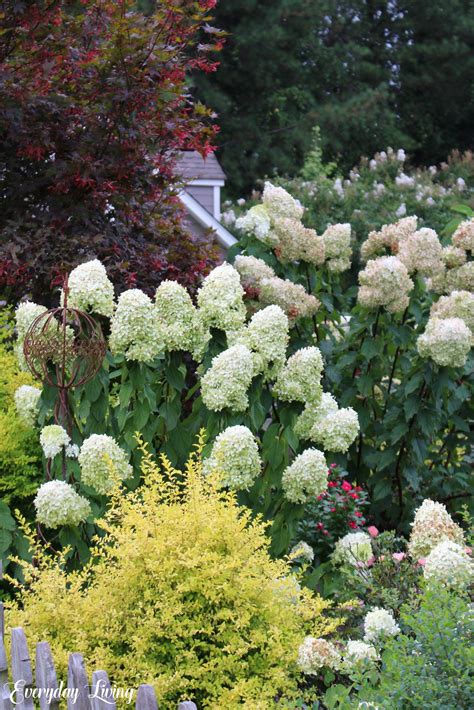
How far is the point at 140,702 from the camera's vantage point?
2.67 metres

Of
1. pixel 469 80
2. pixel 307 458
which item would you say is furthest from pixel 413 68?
pixel 307 458

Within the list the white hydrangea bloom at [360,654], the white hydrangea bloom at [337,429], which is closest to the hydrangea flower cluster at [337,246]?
the white hydrangea bloom at [337,429]

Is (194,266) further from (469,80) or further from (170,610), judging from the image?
(469,80)

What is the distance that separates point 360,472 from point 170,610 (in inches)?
109

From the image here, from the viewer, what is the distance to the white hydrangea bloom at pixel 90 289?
4.51 meters

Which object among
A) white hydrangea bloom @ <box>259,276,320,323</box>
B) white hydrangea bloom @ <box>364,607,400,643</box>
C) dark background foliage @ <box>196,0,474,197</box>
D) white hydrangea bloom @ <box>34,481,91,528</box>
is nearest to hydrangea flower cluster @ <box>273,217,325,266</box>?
white hydrangea bloom @ <box>259,276,320,323</box>

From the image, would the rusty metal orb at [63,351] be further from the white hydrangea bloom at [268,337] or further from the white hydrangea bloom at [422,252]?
the white hydrangea bloom at [422,252]

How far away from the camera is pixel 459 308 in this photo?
5.45 metres

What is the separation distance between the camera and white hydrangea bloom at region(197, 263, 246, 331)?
4.61 metres

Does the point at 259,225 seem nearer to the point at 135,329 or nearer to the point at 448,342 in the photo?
the point at 448,342

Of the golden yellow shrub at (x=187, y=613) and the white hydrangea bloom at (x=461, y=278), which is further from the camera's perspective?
the white hydrangea bloom at (x=461, y=278)

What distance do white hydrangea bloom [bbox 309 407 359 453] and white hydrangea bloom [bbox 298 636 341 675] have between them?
139 centimetres

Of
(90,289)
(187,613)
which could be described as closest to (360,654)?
(187,613)

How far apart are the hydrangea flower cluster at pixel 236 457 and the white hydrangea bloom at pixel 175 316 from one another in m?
0.57
